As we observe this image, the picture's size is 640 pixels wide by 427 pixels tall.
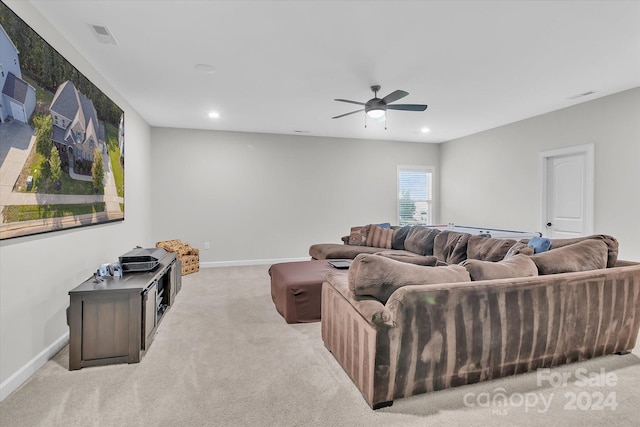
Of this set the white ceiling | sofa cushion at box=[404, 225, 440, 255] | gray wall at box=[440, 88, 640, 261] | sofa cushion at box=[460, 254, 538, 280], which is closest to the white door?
gray wall at box=[440, 88, 640, 261]

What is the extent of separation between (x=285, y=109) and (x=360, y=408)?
12.9 feet

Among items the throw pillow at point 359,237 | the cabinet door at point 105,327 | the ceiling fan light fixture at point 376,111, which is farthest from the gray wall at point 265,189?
the cabinet door at point 105,327

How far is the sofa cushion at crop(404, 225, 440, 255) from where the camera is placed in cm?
453

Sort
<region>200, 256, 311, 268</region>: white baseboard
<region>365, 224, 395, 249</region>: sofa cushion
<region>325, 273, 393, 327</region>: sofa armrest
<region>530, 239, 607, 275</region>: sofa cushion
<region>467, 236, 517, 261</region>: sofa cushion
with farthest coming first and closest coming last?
1. <region>200, 256, 311, 268</region>: white baseboard
2. <region>365, 224, 395, 249</region>: sofa cushion
3. <region>467, 236, 517, 261</region>: sofa cushion
4. <region>530, 239, 607, 275</region>: sofa cushion
5. <region>325, 273, 393, 327</region>: sofa armrest

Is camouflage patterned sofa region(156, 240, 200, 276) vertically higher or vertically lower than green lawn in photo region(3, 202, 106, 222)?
lower

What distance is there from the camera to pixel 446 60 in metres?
3.14

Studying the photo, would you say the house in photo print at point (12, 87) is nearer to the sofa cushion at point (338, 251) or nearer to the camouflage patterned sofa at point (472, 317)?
the camouflage patterned sofa at point (472, 317)

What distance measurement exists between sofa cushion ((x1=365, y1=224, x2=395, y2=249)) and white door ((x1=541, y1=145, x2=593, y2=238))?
2327 mm

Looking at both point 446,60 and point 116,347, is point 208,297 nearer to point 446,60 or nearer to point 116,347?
point 116,347

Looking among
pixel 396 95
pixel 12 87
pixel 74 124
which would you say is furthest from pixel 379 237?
pixel 12 87

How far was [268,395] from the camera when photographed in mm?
1997

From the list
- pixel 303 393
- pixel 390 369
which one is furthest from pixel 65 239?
pixel 390 369

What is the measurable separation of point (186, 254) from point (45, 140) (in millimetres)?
3352

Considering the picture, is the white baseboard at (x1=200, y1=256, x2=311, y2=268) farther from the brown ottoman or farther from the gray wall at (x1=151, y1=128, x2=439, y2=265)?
the brown ottoman
